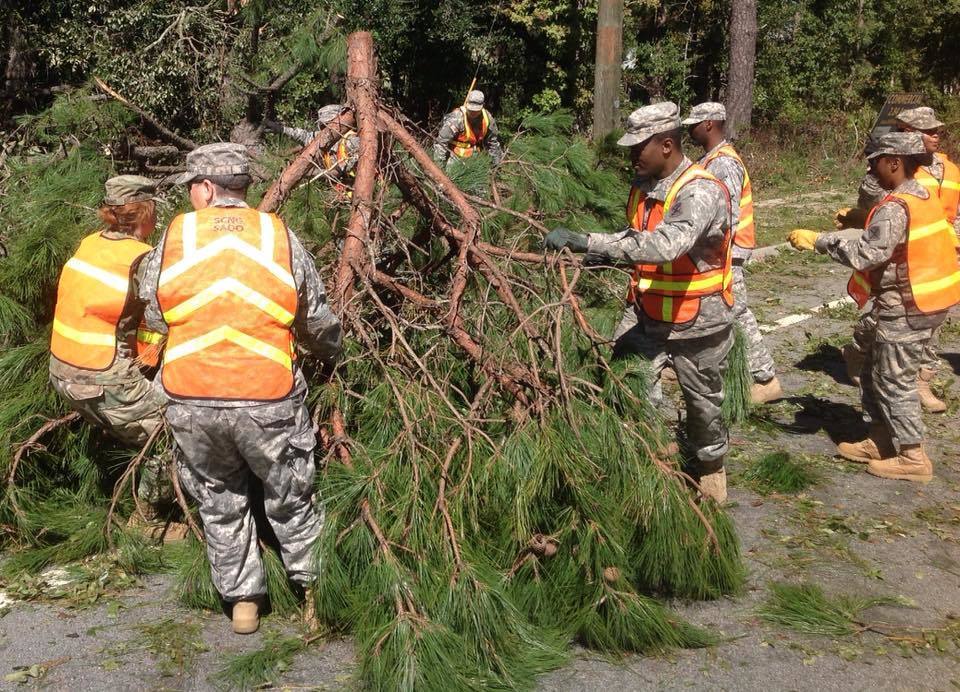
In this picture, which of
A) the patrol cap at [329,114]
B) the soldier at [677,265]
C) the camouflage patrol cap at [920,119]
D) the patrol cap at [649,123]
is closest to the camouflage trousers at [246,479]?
the soldier at [677,265]

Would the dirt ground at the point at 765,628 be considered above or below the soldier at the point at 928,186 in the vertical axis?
below

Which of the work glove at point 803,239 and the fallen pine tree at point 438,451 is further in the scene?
the work glove at point 803,239

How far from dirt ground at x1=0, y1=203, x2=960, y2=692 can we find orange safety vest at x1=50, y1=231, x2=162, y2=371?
3.10 ft

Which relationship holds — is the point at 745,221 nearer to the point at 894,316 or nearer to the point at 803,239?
the point at 803,239

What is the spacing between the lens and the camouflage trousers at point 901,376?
486 centimetres

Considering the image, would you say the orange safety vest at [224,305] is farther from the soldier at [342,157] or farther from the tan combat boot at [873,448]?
the tan combat boot at [873,448]

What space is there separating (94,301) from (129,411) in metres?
0.46

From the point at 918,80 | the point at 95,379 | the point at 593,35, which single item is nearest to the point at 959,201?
the point at 95,379

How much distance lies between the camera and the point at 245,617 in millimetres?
3357

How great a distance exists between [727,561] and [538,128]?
9.00 ft

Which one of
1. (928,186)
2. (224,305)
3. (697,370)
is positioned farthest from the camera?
(928,186)

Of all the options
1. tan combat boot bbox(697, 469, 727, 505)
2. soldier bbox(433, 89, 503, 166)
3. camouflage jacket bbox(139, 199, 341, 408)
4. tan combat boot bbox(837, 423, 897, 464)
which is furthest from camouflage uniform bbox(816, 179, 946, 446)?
soldier bbox(433, 89, 503, 166)

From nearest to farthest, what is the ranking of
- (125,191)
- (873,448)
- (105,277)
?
(105,277) < (125,191) < (873,448)

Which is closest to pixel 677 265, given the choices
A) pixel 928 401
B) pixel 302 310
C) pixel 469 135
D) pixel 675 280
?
pixel 675 280
